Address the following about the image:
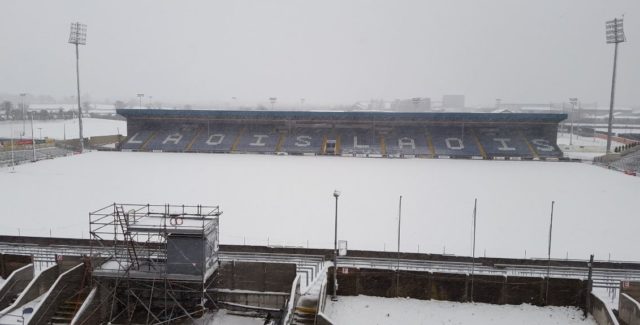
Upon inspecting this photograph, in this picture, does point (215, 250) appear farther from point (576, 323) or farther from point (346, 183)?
point (346, 183)

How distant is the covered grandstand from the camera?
59.2 metres

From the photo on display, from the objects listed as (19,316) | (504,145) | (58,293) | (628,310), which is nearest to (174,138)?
(504,145)

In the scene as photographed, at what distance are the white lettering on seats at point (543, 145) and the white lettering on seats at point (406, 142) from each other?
602 inches

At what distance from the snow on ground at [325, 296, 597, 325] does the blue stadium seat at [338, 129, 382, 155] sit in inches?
1665

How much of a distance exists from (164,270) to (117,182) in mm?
23608

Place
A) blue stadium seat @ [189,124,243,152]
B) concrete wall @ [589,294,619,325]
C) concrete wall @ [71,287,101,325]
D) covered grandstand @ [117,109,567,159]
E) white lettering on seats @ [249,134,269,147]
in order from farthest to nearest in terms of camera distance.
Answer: white lettering on seats @ [249,134,269,147] → blue stadium seat @ [189,124,243,152] → covered grandstand @ [117,109,567,159] → concrete wall @ [71,287,101,325] → concrete wall @ [589,294,619,325]

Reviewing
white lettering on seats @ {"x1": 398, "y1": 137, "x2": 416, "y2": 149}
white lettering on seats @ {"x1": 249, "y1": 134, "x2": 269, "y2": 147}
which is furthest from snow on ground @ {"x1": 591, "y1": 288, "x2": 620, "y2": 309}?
white lettering on seats @ {"x1": 249, "y1": 134, "x2": 269, "y2": 147}

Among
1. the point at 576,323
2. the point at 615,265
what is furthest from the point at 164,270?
the point at 615,265

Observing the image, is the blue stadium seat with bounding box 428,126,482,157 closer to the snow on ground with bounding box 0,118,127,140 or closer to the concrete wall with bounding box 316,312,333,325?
the concrete wall with bounding box 316,312,333,325

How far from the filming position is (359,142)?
61.9m

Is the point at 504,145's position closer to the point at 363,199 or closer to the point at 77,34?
the point at 363,199

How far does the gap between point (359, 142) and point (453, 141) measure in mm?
12088

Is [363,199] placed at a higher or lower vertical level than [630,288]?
lower

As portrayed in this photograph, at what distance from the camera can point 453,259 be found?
20078 millimetres
